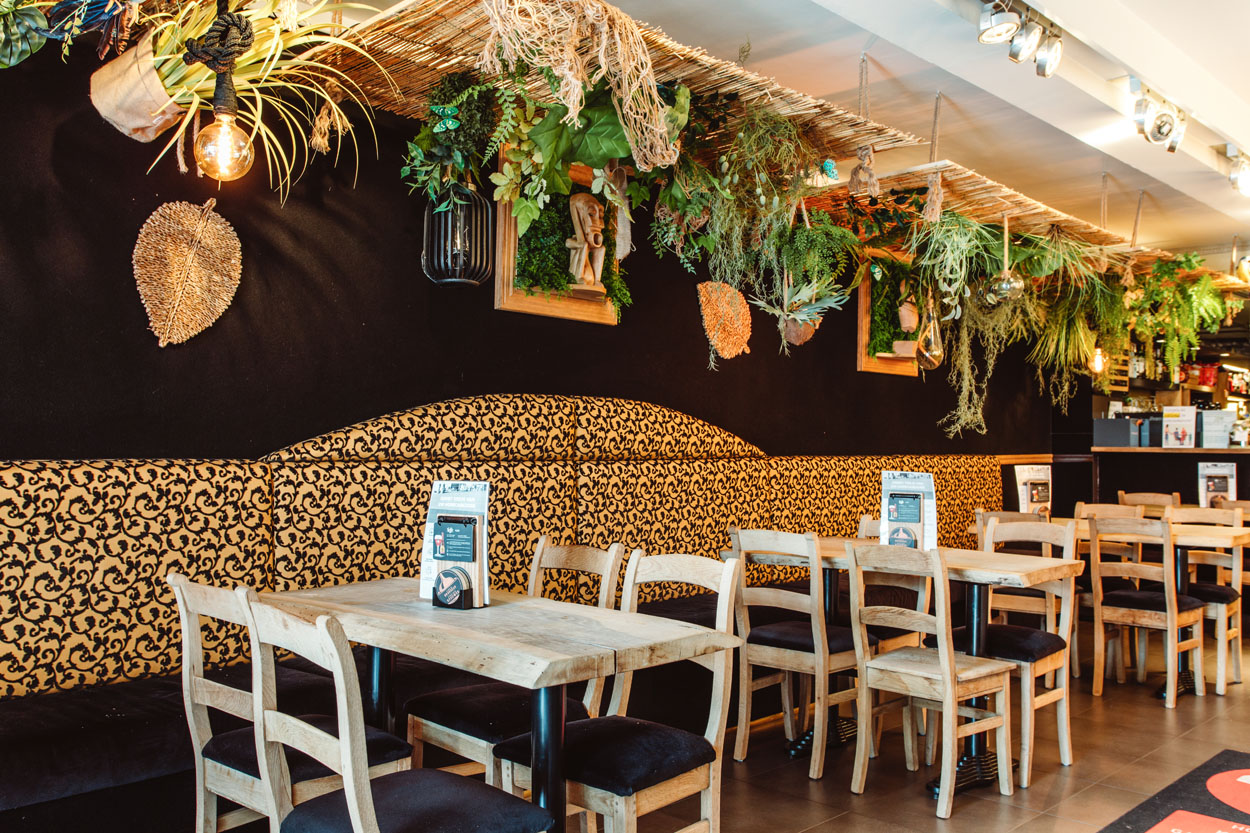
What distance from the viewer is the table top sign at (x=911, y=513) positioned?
3988mm

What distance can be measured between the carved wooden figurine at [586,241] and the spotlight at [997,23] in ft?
6.20

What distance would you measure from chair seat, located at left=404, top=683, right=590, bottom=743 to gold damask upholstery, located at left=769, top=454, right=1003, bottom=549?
10.3 feet

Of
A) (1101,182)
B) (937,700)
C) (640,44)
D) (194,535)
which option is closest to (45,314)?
(194,535)

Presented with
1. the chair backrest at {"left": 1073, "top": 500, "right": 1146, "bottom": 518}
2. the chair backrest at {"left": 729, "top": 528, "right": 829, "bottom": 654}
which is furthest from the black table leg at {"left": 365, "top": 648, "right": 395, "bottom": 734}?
the chair backrest at {"left": 1073, "top": 500, "right": 1146, "bottom": 518}

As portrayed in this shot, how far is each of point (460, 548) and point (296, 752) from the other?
0.66m

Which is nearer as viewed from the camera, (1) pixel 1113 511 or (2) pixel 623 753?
(2) pixel 623 753

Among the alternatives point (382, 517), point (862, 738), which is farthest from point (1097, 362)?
point (382, 517)

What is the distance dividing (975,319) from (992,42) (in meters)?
3.39

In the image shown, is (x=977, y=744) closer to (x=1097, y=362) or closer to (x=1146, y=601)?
(x=1146, y=601)

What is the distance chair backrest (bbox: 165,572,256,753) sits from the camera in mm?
2150

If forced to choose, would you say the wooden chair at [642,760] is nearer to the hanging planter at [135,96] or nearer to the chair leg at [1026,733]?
the chair leg at [1026,733]

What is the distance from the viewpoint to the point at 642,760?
2303mm

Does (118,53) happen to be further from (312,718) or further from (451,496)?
(312,718)

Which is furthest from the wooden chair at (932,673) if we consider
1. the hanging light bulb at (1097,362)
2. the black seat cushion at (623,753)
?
the hanging light bulb at (1097,362)
